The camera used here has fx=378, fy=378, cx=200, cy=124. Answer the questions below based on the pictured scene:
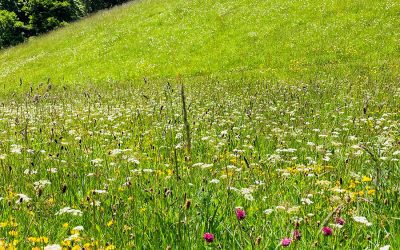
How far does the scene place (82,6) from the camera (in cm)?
7431

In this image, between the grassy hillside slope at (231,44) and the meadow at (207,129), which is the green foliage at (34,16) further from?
the grassy hillside slope at (231,44)

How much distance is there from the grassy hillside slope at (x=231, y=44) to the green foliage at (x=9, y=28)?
3028 centimetres

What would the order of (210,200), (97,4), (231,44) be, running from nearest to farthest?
1. (210,200)
2. (231,44)
3. (97,4)

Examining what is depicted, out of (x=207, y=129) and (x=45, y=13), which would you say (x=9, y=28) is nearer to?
(x=45, y=13)

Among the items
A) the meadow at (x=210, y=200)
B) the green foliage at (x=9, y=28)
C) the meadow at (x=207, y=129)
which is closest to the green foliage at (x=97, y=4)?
the green foliage at (x=9, y=28)

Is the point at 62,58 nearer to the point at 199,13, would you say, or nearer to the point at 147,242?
the point at 199,13

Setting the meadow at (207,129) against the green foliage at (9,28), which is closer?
→ the meadow at (207,129)

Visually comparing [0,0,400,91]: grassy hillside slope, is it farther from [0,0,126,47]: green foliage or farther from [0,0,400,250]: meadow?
[0,0,126,47]: green foliage

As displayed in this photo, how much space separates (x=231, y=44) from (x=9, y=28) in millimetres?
51042

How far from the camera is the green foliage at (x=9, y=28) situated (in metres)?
60.2

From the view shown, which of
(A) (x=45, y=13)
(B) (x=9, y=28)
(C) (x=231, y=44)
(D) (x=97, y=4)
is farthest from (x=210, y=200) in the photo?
(D) (x=97, y=4)

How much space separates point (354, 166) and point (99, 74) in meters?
22.3

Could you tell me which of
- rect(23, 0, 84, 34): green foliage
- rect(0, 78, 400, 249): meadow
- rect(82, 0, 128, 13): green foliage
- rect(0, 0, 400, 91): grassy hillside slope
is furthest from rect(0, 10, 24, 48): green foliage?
rect(0, 78, 400, 249): meadow

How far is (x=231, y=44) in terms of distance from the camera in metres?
24.5
